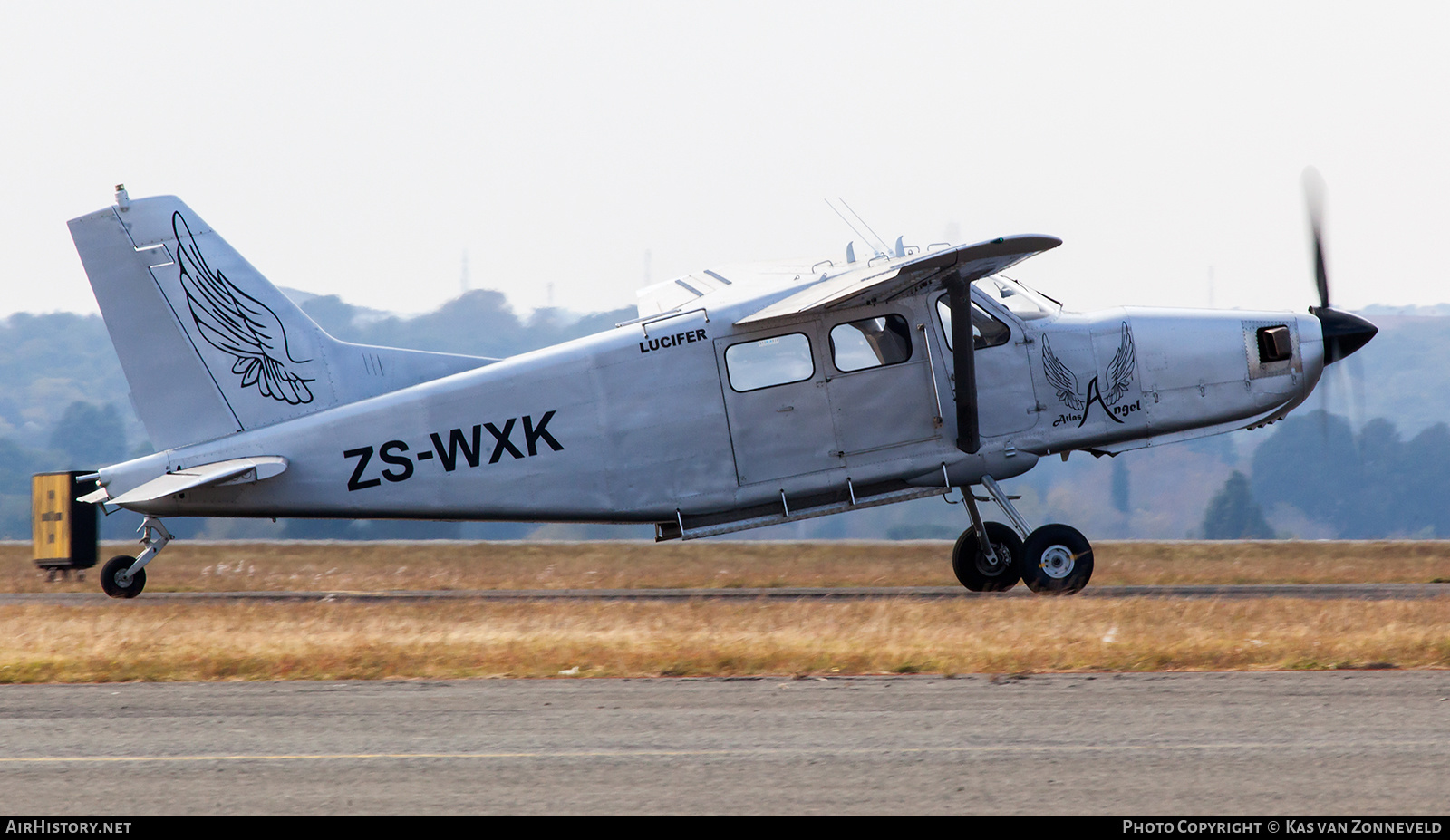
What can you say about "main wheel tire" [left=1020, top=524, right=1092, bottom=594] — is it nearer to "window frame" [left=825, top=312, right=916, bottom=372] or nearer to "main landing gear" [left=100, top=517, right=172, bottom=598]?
"window frame" [left=825, top=312, right=916, bottom=372]

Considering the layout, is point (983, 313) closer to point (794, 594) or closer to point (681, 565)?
point (794, 594)

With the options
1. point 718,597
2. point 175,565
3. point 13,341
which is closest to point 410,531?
point 175,565

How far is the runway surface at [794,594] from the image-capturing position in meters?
16.4

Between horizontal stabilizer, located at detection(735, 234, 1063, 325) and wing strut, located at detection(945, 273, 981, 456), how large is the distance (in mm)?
152

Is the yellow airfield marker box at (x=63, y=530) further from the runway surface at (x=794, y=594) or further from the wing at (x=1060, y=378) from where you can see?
the wing at (x=1060, y=378)

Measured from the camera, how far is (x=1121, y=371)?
16031 mm

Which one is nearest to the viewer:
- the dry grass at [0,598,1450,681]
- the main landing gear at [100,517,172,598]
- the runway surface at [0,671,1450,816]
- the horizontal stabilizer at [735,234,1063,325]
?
the runway surface at [0,671,1450,816]

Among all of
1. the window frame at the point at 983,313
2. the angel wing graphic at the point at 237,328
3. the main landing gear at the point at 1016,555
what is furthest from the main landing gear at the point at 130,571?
the main landing gear at the point at 1016,555

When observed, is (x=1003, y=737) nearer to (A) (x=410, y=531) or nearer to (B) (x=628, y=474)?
(B) (x=628, y=474)

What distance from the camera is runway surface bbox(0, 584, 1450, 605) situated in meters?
16.4

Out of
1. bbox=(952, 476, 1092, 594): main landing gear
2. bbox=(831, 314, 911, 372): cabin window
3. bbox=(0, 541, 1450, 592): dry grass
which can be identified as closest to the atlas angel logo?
bbox=(952, 476, 1092, 594): main landing gear

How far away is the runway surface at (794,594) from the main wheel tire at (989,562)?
0.52ft

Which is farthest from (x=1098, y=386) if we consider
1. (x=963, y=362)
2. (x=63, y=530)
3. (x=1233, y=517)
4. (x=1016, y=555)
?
(x=1233, y=517)

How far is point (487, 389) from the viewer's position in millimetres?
15758
